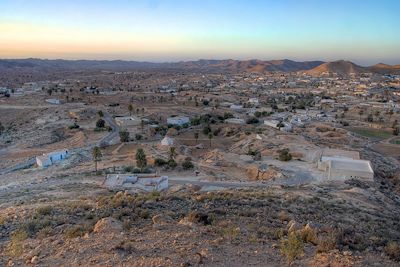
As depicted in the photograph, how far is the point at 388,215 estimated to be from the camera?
18953mm

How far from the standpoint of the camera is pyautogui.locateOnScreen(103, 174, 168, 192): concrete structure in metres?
25.7

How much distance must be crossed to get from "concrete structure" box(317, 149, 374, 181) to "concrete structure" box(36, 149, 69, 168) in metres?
26.8

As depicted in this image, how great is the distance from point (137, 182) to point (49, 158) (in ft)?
58.3

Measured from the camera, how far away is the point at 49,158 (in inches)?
1609

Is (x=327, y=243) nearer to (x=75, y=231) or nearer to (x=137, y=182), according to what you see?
(x=75, y=231)

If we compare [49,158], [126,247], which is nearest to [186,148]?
[49,158]

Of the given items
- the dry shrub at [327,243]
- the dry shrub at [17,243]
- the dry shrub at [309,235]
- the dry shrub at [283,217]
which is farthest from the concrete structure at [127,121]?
the dry shrub at [327,243]

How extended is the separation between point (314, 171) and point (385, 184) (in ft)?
19.0

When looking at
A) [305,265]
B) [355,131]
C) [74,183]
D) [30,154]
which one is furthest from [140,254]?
[355,131]

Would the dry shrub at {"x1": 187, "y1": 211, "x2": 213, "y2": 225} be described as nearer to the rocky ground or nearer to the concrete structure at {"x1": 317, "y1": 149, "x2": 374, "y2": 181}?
the rocky ground

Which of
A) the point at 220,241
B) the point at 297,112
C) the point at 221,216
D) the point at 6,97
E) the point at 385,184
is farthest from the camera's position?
the point at 6,97

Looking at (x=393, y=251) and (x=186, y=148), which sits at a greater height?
(x=393, y=251)

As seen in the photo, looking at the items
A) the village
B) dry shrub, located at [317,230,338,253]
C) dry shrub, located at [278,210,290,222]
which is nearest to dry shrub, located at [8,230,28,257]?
the village

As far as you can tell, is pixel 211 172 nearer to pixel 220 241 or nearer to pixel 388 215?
pixel 388 215
